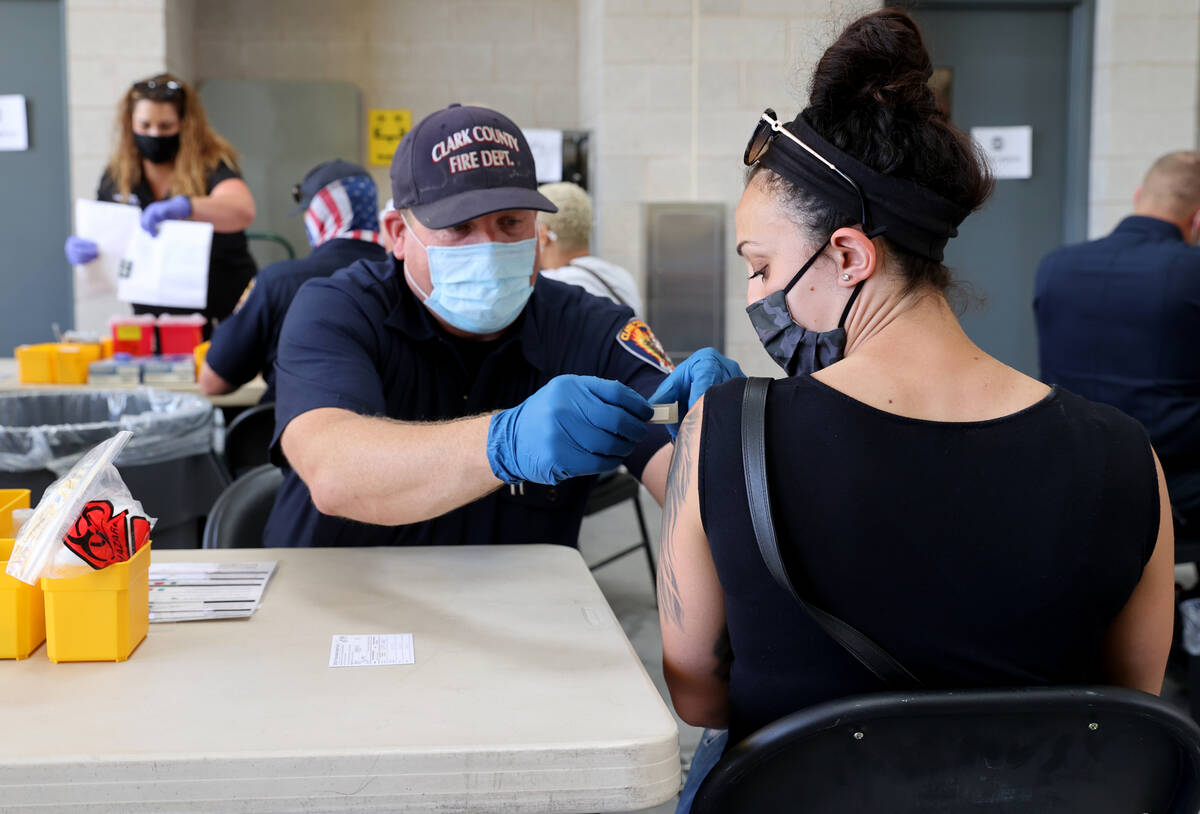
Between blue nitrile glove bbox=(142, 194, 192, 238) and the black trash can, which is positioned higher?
blue nitrile glove bbox=(142, 194, 192, 238)

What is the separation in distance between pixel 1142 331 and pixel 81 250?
3200 millimetres

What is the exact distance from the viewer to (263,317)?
276cm

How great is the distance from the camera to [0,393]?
287 centimetres

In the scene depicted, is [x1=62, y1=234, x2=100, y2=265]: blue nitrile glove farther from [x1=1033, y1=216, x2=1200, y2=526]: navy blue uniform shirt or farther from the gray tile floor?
[x1=1033, y1=216, x2=1200, y2=526]: navy blue uniform shirt

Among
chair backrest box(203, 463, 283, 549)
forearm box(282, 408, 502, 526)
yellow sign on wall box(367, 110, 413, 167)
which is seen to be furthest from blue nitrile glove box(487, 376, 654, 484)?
yellow sign on wall box(367, 110, 413, 167)

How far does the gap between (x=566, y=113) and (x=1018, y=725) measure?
17.0 ft

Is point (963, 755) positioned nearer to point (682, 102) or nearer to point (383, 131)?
point (682, 102)

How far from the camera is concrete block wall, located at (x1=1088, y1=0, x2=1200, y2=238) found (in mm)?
4844

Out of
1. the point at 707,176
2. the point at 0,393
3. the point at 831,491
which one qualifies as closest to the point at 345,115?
the point at 707,176

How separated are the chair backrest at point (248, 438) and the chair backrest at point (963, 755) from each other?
218 cm

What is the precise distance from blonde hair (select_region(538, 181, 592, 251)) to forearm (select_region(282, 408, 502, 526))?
214 centimetres

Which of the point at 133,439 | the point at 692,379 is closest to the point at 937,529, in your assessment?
the point at 692,379

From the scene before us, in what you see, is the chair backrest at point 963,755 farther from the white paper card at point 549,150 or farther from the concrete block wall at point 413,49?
the concrete block wall at point 413,49

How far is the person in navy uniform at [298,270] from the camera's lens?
2744 millimetres
